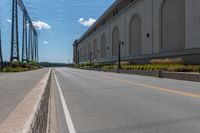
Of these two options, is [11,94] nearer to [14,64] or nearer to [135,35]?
[14,64]

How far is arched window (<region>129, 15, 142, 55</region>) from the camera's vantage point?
67.5 metres

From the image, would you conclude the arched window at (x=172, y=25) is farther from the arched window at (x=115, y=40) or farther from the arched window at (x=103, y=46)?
the arched window at (x=103, y=46)

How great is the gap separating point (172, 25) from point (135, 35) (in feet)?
64.1

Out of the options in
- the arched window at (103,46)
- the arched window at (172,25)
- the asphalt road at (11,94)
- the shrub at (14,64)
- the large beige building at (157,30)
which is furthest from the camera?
the arched window at (103,46)

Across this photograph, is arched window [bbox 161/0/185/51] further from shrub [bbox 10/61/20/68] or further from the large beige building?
shrub [bbox 10/61/20/68]

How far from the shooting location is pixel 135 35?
7056 centimetres

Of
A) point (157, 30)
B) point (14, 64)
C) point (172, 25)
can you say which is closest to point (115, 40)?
point (14, 64)

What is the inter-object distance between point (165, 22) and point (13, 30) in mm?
32368

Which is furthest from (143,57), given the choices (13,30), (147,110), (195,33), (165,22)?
(147,110)

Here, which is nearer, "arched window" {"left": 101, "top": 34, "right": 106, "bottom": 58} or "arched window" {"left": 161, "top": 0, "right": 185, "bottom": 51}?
"arched window" {"left": 161, "top": 0, "right": 185, "bottom": 51}

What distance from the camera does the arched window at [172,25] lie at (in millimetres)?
48031

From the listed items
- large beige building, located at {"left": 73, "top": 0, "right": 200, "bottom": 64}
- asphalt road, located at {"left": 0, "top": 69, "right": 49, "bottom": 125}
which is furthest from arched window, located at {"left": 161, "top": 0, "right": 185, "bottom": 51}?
asphalt road, located at {"left": 0, "top": 69, "right": 49, "bottom": 125}

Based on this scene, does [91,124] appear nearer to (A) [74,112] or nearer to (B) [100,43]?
(A) [74,112]

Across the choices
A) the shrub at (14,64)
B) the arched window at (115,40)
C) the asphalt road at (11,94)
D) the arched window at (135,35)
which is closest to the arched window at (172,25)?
the arched window at (135,35)
